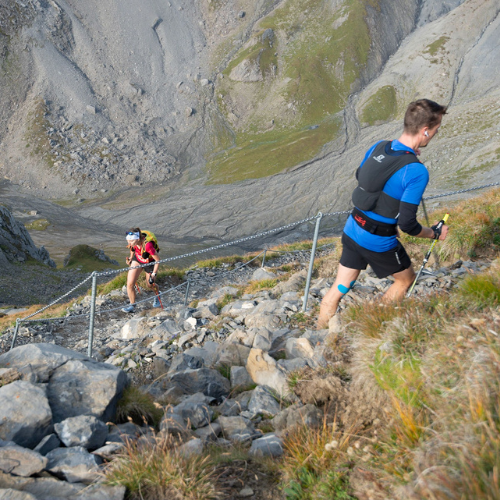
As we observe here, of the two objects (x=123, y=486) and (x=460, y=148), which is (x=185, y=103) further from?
(x=123, y=486)

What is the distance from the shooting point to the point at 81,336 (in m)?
12.3

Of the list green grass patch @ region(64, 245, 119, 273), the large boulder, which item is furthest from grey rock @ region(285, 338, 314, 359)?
green grass patch @ region(64, 245, 119, 273)

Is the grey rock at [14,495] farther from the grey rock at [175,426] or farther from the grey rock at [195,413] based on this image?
the grey rock at [195,413]

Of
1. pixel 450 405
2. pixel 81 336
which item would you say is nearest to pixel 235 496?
pixel 450 405

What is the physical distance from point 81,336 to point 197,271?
6622 mm

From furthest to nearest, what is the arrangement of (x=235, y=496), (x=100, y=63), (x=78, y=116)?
(x=100, y=63)
(x=78, y=116)
(x=235, y=496)

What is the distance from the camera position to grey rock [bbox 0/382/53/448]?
3.38 metres

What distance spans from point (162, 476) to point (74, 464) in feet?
2.52

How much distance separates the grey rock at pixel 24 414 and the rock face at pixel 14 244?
3309 cm

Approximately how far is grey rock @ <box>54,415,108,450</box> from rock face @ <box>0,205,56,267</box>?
110 ft

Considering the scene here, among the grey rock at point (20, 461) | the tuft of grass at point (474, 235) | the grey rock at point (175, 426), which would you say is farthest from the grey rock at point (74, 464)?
the tuft of grass at point (474, 235)

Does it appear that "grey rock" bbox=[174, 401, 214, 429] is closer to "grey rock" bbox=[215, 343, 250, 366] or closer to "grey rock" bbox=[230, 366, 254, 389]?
"grey rock" bbox=[230, 366, 254, 389]

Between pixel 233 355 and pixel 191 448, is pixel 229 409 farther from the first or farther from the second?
pixel 233 355

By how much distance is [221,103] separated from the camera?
4149 inches
